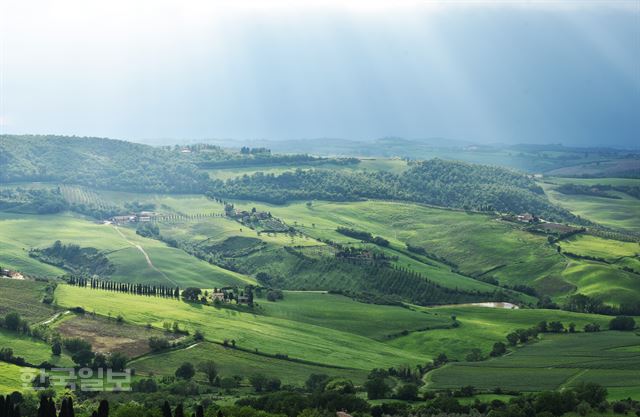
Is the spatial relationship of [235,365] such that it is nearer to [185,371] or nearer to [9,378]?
[185,371]

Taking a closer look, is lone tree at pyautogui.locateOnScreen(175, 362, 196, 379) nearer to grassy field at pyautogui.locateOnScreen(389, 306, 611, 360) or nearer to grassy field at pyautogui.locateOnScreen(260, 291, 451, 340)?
grassy field at pyautogui.locateOnScreen(260, 291, 451, 340)

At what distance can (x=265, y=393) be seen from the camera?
13250 centimetres

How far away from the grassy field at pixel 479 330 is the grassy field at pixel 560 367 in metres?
9.61

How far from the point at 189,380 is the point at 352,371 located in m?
29.5

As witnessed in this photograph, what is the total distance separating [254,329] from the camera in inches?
6796

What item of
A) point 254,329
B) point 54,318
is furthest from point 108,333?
point 254,329

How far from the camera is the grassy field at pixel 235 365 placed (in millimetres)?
144125

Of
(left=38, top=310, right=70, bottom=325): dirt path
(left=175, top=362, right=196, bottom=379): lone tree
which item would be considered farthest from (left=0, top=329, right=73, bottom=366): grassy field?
(left=175, top=362, right=196, bottom=379): lone tree

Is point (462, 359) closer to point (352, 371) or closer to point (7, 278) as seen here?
point (352, 371)

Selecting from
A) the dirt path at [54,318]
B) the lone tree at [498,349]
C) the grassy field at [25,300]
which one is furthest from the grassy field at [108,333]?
the lone tree at [498,349]

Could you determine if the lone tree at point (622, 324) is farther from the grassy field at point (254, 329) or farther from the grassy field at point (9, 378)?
the grassy field at point (9, 378)

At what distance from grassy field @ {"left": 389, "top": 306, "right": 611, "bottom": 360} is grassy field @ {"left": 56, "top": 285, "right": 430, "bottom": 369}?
17.5ft

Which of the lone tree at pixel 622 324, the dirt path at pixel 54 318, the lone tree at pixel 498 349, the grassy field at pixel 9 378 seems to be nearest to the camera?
the grassy field at pixel 9 378

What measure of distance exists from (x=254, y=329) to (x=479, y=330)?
155 feet
